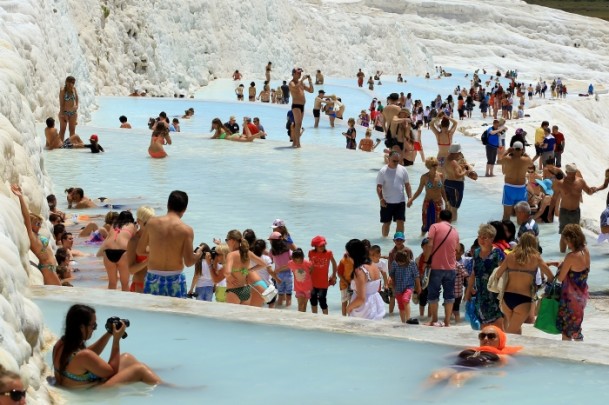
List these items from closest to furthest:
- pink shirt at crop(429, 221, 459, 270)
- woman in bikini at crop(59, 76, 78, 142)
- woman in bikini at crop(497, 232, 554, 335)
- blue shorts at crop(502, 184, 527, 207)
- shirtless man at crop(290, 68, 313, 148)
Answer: woman in bikini at crop(497, 232, 554, 335), pink shirt at crop(429, 221, 459, 270), blue shorts at crop(502, 184, 527, 207), woman in bikini at crop(59, 76, 78, 142), shirtless man at crop(290, 68, 313, 148)

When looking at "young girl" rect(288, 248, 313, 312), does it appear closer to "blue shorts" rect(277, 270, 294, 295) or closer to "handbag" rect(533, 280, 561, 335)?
"blue shorts" rect(277, 270, 294, 295)

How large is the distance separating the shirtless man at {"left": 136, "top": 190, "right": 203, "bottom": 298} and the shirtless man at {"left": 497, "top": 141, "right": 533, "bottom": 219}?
6.74 m

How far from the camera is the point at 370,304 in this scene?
998 centimetres

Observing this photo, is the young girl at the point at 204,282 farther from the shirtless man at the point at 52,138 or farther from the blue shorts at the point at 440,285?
the shirtless man at the point at 52,138

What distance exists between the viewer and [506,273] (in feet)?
30.0

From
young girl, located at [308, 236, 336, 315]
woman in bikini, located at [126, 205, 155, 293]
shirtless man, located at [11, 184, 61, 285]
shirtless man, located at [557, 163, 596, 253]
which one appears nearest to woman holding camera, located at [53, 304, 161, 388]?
woman in bikini, located at [126, 205, 155, 293]

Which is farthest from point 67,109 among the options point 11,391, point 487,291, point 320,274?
point 11,391

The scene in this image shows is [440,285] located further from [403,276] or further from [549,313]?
[549,313]

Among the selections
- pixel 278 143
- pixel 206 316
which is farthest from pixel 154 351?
pixel 278 143

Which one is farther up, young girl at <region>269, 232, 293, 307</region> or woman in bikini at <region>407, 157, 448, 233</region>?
woman in bikini at <region>407, 157, 448, 233</region>

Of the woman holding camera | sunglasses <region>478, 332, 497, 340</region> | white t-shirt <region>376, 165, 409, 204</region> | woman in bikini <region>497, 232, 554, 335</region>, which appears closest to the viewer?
the woman holding camera

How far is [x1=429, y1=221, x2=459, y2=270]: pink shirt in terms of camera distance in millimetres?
10227

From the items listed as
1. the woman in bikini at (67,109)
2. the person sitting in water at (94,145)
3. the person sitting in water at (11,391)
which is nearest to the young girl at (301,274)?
the person sitting in water at (11,391)

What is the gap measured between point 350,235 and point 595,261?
2945 millimetres
